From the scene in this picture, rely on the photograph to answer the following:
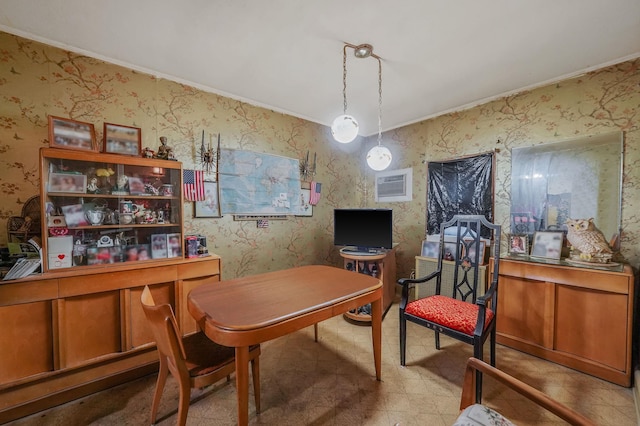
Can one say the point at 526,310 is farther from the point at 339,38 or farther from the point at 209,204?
the point at 209,204

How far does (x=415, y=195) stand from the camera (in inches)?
140

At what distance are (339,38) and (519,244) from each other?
2624mm

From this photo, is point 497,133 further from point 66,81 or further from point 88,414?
point 88,414

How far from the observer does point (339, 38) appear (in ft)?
6.05

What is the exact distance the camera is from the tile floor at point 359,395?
1.55 metres

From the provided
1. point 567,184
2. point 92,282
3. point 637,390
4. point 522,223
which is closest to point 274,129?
point 92,282

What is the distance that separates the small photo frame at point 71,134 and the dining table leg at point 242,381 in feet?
6.39

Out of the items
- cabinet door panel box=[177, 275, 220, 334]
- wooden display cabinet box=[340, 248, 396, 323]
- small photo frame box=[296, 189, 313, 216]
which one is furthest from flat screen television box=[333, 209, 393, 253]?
cabinet door panel box=[177, 275, 220, 334]

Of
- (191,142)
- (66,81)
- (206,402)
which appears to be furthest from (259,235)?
(66,81)

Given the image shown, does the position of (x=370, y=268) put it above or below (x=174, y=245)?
below

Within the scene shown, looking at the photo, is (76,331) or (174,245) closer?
(76,331)

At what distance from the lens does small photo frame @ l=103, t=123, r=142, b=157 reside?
1.97m

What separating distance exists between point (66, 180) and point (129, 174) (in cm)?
39

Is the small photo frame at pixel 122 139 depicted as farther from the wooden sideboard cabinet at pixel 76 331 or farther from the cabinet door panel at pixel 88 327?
the cabinet door panel at pixel 88 327
